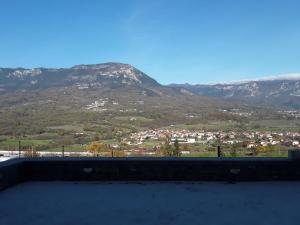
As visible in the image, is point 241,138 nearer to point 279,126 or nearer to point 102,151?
point 102,151

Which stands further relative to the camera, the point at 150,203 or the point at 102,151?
the point at 102,151

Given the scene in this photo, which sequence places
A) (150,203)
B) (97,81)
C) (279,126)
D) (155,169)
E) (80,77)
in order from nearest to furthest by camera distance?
(150,203)
(155,169)
(279,126)
(97,81)
(80,77)

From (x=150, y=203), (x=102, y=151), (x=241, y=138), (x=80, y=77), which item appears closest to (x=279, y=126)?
(x=241, y=138)

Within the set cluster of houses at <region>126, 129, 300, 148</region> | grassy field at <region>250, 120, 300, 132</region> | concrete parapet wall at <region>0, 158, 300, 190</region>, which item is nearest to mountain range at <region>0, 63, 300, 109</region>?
grassy field at <region>250, 120, 300, 132</region>

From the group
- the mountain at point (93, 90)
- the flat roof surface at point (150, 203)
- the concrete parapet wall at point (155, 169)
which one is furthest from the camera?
the mountain at point (93, 90)

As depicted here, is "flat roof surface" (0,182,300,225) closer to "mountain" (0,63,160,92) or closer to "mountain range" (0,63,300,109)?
"mountain range" (0,63,300,109)

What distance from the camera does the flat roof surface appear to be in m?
4.50

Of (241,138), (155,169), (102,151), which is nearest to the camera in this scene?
(155,169)

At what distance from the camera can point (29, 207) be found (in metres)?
5.14

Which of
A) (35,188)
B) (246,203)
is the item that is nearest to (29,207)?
(35,188)

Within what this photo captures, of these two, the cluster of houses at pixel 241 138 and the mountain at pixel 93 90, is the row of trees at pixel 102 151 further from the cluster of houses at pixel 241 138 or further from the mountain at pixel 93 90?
the mountain at pixel 93 90

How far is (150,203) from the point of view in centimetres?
531

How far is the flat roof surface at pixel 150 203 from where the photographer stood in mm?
4496

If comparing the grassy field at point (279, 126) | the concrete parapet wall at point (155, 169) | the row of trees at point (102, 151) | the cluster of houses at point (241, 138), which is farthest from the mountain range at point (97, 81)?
the concrete parapet wall at point (155, 169)
